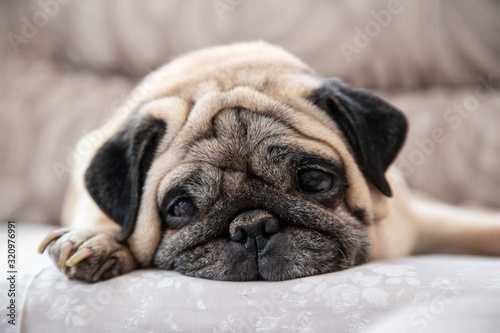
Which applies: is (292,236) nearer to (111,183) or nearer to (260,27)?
(111,183)

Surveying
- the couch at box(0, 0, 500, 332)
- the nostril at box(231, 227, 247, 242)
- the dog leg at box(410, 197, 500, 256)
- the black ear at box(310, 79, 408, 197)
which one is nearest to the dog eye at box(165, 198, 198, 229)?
the nostril at box(231, 227, 247, 242)

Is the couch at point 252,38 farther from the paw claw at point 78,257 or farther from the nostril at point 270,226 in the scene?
the nostril at point 270,226

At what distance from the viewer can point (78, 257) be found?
6.50ft

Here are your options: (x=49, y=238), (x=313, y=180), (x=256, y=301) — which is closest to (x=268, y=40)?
(x=313, y=180)

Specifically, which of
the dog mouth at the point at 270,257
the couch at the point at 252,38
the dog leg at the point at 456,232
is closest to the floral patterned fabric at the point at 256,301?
the dog mouth at the point at 270,257

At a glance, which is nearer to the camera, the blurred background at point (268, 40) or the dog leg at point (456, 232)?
the dog leg at point (456, 232)

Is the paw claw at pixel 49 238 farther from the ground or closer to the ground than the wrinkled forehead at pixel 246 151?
closer to the ground

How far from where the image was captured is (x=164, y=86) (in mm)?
2717

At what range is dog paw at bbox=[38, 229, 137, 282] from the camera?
2018 millimetres

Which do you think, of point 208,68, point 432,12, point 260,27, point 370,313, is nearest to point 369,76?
point 432,12

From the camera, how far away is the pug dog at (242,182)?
1998 mm

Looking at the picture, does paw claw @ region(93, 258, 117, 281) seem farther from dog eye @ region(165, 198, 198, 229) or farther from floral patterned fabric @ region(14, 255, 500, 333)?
dog eye @ region(165, 198, 198, 229)

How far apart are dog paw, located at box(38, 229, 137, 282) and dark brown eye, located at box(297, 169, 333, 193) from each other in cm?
93

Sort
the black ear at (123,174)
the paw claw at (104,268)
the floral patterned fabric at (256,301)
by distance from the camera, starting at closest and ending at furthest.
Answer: the floral patterned fabric at (256,301), the paw claw at (104,268), the black ear at (123,174)
